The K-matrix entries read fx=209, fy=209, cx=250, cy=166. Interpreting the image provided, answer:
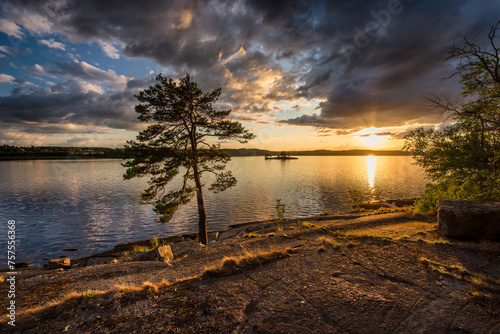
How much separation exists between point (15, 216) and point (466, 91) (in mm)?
46500

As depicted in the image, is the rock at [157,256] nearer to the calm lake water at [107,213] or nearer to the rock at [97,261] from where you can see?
the rock at [97,261]

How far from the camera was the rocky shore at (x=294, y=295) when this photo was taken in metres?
4.02

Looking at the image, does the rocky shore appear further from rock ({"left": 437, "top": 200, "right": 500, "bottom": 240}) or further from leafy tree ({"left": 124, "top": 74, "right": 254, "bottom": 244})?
leafy tree ({"left": 124, "top": 74, "right": 254, "bottom": 244})

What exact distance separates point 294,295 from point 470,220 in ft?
27.3

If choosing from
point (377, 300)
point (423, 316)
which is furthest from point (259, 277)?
point (423, 316)

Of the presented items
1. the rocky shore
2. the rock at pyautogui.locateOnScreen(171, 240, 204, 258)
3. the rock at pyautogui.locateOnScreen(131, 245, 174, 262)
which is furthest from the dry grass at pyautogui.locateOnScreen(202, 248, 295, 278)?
the rock at pyautogui.locateOnScreen(171, 240, 204, 258)

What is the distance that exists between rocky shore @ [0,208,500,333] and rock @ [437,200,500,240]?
523 mm

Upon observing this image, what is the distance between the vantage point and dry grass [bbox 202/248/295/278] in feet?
20.3

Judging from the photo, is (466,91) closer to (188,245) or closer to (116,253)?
(188,245)

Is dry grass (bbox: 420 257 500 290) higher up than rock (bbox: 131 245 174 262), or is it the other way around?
Result: dry grass (bbox: 420 257 500 290)

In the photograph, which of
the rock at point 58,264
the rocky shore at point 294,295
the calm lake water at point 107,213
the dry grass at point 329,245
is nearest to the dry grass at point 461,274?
the rocky shore at point 294,295

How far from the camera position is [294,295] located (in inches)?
196

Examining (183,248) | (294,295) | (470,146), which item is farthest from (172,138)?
(470,146)

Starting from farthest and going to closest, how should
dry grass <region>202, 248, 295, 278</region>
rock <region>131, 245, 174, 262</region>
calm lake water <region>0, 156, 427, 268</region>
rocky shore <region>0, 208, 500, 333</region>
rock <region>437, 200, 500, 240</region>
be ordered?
calm lake water <region>0, 156, 427, 268</region>
rock <region>131, 245, 174, 262</region>
rock <region>437, 200, 500, 240</region>
dry grass <region>202, 248, 295, 278</region>
rocky shore <region>0, 208, 500, 333</region>
